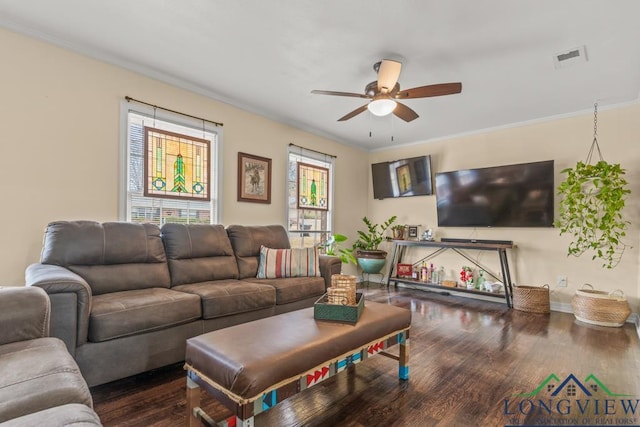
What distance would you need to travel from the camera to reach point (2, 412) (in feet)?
2.92

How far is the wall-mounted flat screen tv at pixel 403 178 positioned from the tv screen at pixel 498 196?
270 millimetres

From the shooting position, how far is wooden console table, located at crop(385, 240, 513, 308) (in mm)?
4102

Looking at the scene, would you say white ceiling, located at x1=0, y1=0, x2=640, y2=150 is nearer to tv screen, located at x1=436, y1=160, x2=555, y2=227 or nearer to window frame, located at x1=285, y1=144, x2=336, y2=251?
tv screen, located at x1=436, y1=160, x2=555, y2=227

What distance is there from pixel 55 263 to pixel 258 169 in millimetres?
2335

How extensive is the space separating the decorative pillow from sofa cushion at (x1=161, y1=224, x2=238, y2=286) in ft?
0.96

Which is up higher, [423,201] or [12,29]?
[12,29]

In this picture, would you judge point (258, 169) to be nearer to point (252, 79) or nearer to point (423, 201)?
point (252, 79)

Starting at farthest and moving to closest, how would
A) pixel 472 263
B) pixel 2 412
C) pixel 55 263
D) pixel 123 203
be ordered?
pixel 472 263 < pixel 123 203 < pixel 55 263 < pixel 2 412

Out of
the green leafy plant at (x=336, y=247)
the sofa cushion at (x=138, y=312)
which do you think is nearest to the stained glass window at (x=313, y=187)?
the green leafy plant at (x=336, y=247)

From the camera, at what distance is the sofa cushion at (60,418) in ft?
2.66

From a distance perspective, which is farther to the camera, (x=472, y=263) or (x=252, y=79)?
(x=472, y=263)

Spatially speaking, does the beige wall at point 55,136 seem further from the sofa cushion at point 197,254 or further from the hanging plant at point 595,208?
the hanging plant at point 595,208

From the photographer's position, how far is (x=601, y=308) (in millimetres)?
3326

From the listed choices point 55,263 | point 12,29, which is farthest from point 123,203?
point 12,29
